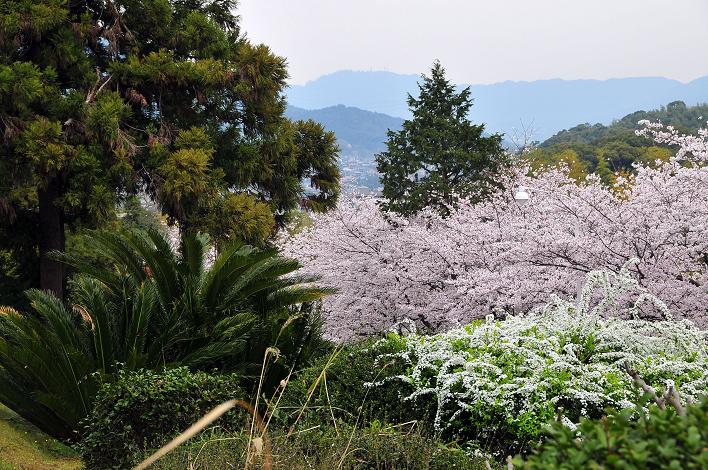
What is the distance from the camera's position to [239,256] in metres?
7.16

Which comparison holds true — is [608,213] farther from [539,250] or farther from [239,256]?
[239,256]

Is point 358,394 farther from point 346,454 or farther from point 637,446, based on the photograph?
point 637,446

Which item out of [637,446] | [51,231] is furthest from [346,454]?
[51,231]

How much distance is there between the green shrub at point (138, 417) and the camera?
5.24 metres

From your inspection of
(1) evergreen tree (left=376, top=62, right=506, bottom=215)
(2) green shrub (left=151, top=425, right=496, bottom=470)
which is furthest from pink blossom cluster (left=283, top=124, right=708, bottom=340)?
(2) green shrub (left=151, top=425, right=496, bottom=470)

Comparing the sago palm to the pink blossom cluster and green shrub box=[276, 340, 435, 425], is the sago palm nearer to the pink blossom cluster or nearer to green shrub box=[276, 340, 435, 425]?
green shrub box=[276, 340, 435, 425]

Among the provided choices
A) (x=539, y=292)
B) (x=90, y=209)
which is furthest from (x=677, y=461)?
(x=90, y=209)

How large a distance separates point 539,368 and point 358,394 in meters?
1.42

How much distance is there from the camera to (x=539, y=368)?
480 cm

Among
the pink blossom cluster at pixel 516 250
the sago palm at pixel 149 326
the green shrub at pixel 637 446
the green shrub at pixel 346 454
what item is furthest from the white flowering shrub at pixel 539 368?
the green shrub at pixel 637 446

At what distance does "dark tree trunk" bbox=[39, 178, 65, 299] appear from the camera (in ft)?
43.2

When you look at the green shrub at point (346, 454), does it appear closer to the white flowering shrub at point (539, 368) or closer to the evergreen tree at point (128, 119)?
the white flowering shrub at point (539, 368)

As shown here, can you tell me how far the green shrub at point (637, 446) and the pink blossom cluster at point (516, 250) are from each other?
552cm

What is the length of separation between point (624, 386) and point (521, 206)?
9958mm
